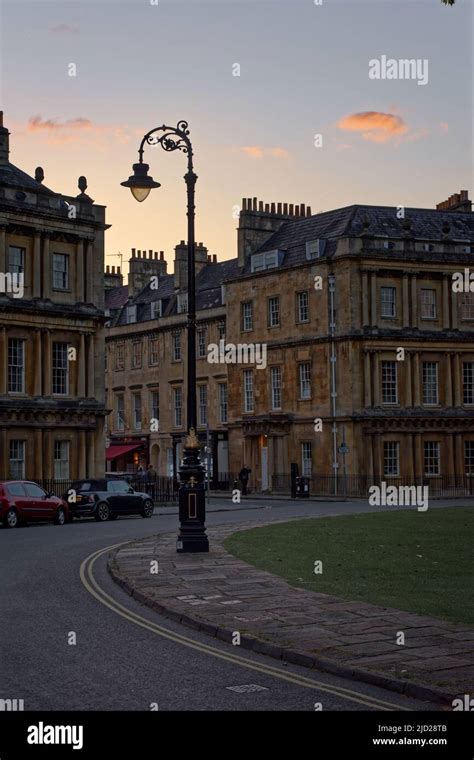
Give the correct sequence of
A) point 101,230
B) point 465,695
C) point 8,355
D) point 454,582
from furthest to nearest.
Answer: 1. point 101,230
2. point 8,355
3. point 454,582
4. point 465,695

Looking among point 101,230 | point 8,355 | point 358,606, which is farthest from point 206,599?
point 101,230

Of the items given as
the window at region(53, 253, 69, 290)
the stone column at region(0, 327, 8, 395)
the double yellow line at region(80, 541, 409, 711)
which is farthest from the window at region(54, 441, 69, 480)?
the double yellow line at region(80, 541, 409, 711)

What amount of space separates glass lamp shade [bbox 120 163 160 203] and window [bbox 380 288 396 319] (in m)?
37.8

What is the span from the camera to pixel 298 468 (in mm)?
58000

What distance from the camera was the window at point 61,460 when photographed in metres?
48.3

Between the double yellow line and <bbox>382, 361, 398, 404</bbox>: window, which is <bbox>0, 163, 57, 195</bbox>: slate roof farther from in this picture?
the double yellow line

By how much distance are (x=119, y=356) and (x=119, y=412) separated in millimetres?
4174

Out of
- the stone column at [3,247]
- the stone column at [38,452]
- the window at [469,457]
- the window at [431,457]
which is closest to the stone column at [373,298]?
the window at [431,457]

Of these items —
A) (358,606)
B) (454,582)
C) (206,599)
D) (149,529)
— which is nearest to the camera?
(358,606)

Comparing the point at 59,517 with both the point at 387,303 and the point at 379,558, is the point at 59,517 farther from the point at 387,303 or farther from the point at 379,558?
the point at 387,303

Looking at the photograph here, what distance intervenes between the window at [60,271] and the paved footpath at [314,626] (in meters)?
31.7

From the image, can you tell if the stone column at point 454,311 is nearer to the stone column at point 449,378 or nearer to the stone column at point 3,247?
the stone column at point 449,378
